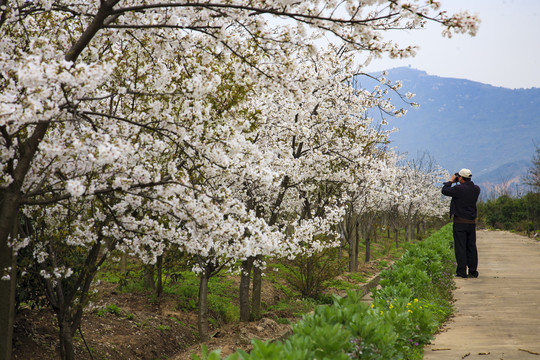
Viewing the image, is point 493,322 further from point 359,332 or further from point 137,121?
point 137,121

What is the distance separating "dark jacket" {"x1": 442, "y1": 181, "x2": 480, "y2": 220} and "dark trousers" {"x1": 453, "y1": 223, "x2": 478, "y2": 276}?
10.0 inches

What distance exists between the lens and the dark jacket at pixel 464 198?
1022 cm

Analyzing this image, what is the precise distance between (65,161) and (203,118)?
1426mm

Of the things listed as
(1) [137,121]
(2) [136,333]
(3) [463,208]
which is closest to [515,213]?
(3) [463,208]

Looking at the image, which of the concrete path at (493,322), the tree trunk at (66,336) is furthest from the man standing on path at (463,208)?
the tree trunk at (66,336)

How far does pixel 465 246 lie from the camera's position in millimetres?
10438

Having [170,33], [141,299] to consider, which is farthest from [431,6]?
[141,299]

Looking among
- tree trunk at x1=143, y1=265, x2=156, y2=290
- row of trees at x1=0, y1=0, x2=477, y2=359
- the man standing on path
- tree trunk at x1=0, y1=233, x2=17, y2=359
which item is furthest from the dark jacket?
tree trunk at x1=0, y1=233, x2=17, y2=359

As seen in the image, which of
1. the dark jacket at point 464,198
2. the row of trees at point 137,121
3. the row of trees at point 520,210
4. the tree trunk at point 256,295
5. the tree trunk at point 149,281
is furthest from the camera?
the row of trees at point 520,210

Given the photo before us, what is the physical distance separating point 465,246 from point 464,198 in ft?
3.49

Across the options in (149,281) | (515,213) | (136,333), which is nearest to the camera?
(136,333)

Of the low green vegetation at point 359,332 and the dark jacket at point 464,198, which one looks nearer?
the low green vegetation at point 359,332

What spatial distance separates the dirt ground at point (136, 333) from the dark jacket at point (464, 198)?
4260mm

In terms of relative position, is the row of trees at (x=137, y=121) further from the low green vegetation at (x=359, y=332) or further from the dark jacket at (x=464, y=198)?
the dark jacket at (x=464, y=198)
